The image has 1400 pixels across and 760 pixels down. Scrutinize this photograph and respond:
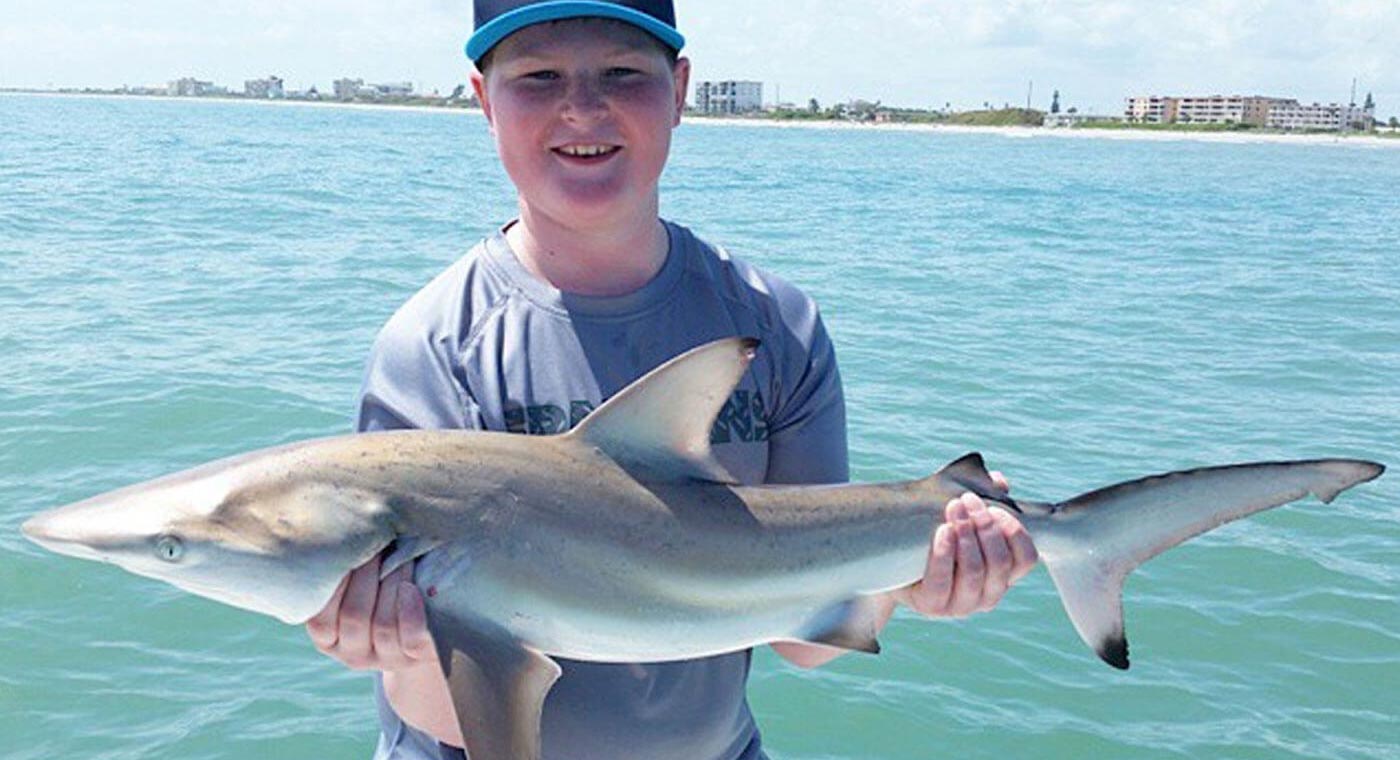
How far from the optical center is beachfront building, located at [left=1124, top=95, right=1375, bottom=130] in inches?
5969

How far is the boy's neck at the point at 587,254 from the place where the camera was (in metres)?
2.36

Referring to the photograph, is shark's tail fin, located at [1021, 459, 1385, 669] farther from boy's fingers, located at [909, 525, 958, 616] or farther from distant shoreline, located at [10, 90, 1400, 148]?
distant shoreline, located at [10, 90, 1400, 148]

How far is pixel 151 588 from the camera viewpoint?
252 inches

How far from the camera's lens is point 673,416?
215cm

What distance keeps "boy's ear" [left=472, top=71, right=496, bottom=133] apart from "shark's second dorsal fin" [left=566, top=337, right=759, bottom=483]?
0.58 meters

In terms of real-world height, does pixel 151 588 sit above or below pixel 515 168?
below

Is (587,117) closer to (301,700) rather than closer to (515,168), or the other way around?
(515,168)

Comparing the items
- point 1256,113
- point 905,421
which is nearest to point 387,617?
point 905,421

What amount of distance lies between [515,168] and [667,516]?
671 millimetres

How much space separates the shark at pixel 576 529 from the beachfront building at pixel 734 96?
19127 centimetres

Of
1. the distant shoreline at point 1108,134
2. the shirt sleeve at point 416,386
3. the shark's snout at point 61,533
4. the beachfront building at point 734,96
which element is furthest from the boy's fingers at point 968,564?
the beachfront building at point 734,96

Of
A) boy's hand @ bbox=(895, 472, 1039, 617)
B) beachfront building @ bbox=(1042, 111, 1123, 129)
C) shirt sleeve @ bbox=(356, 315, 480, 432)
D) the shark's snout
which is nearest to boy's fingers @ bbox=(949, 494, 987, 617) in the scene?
boy's hand @ bbox=(895, 472, 1039, 617)

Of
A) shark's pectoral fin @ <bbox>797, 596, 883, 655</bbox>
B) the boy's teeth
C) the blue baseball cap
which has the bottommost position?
shark's pectoral fin @ <bbox>797, 596, 883, 655</bbox>

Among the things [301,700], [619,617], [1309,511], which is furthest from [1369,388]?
[619,617]
